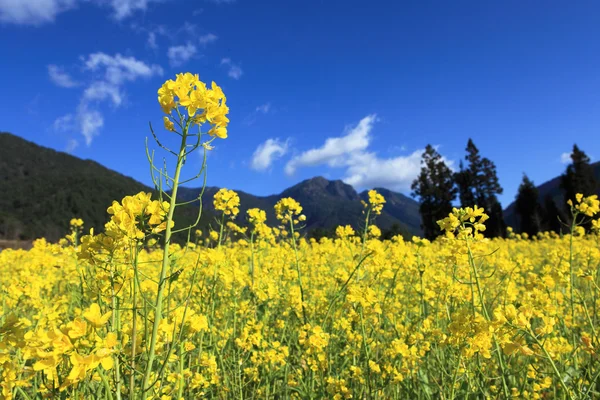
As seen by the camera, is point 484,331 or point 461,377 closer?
point 484,331

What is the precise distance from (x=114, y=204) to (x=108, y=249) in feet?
0.60

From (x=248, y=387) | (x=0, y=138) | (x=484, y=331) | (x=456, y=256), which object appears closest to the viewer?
(x=484, y=331)

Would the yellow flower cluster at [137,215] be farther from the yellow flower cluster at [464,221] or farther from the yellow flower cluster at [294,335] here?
the yellow flower cluster at [464,221]

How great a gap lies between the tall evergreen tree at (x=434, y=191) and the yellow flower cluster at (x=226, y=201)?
31.7 metres

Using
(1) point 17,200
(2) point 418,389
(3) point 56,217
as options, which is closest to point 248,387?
(2) point 418,389

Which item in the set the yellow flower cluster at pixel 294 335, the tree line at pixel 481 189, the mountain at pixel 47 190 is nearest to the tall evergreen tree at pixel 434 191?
the tree line at pixel 481 189

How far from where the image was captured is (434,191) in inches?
1337

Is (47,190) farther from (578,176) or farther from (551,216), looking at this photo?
(578,176)

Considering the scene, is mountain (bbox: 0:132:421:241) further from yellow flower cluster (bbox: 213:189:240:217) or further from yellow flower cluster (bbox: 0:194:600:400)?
yellow flower cluster (bbox: 0:194:600:400)

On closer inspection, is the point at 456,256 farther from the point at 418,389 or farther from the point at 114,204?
the point at 114,204

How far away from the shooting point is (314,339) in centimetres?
241

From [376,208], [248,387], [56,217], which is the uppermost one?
[56,217]

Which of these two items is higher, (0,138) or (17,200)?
(0,138)

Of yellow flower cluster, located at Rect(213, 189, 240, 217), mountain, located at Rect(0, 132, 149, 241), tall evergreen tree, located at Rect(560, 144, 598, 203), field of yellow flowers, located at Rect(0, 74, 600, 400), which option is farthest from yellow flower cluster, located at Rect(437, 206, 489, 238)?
mountain, located at Rect(0, 132, 149, 241)
